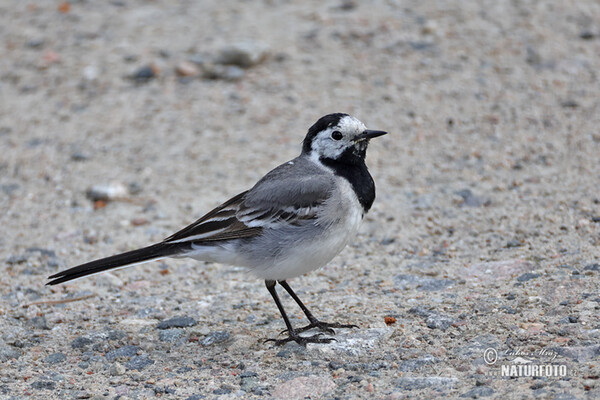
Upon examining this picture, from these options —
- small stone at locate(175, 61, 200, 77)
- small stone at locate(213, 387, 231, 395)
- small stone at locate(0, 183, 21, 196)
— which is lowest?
small stone at locate(213, 387, 231, 395)

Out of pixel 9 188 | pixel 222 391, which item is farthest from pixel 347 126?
pixel 9 188

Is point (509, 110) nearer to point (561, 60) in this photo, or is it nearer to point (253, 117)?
point (561, 60)

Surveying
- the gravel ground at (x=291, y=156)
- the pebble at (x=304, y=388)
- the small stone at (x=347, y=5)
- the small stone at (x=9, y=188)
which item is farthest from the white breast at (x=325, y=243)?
the small stone at (x=347, y=5)

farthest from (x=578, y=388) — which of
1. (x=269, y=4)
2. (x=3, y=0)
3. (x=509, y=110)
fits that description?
(x=3, y=0)

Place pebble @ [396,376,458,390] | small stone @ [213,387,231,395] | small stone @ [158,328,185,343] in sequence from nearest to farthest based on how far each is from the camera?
1. pebble @ [396,376,458,390]
2. small stone @ [213,387,231,395]
3. small stone @ [158,328,185,343]

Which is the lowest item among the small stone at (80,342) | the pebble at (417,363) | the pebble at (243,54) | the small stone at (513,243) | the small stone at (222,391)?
the small stone at (80,342)

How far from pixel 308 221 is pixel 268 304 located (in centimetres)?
110

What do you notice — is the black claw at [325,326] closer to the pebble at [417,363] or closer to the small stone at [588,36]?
the pebble at [417,363]

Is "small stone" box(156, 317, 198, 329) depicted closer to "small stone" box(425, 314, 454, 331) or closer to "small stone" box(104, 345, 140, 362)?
"small stone" box(104, 345, 140, 362)

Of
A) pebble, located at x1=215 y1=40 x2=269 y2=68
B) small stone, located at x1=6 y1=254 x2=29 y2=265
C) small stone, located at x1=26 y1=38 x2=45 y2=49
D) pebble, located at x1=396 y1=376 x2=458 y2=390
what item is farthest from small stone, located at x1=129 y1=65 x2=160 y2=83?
pebble, located at x1=396 y1=376 x2=458 y2=390

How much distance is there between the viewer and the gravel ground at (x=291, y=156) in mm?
4973

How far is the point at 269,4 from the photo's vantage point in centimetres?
1103

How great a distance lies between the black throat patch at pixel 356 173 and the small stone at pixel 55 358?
2.26 metres

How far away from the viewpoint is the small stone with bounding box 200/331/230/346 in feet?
18.0
